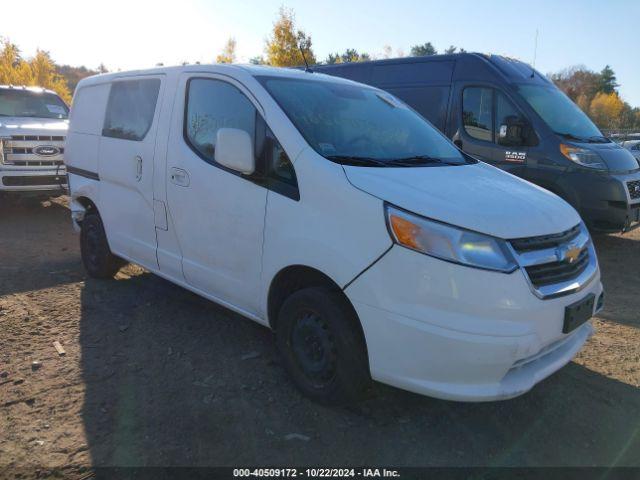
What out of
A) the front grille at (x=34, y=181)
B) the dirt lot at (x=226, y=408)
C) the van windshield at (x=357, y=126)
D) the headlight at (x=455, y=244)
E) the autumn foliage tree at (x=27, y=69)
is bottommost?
the dirt lot at (x=226, y=408)

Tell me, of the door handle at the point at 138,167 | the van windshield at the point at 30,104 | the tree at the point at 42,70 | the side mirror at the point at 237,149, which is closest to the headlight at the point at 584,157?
the side mirror at the point at 237,149

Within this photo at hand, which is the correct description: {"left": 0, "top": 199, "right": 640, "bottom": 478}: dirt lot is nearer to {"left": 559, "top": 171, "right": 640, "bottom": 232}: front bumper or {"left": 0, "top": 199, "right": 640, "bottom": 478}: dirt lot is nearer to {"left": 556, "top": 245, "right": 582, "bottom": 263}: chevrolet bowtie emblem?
{"left": 556, "top": 245, "right": 582, "bottom": 263}: chevrolet bowtie emblem

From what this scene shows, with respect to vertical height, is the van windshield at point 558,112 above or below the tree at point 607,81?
below

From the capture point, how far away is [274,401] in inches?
121

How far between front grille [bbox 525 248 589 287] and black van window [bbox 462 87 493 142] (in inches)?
170

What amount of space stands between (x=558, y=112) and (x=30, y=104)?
333 inches

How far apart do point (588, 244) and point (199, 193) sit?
8.08 ft

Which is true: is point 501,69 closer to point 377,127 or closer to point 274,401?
point 377,127

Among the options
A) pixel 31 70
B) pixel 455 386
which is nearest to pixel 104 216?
pixel 455 386

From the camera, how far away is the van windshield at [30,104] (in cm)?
877

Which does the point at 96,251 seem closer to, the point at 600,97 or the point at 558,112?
the point at 558,112

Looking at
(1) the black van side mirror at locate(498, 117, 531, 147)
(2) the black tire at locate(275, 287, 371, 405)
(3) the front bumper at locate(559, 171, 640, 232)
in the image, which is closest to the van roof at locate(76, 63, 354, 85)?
(2) the black tire at locate(275, 287, 371, 405)

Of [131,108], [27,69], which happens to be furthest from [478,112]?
[27,69]

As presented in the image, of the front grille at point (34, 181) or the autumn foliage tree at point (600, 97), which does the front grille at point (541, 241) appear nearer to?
the front grille at point (34, 181)
